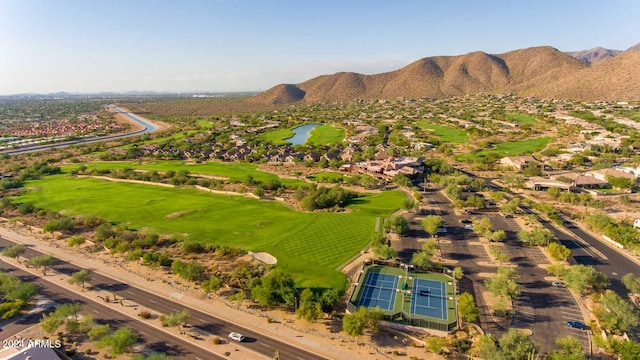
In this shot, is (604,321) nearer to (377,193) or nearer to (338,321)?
(338,321)

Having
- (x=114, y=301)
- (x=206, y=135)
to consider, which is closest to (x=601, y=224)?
(x=114, y=301)

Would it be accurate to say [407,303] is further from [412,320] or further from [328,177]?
[328,177]

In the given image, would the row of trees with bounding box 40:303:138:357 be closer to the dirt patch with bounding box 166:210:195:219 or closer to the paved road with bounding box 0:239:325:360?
the paved road with bounding box 0:239:325:360

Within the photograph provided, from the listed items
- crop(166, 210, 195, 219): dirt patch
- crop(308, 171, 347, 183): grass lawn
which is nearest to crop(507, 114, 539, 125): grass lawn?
crop(308, 171, 347, 183): grass lawn

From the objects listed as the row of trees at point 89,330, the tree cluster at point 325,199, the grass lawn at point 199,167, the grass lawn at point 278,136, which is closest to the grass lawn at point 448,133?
the grass lawn at point 278,136

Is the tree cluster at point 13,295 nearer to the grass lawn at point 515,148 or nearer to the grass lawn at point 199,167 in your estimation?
the grass lawn at point 199,167

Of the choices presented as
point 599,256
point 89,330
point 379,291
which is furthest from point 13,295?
point 599,256

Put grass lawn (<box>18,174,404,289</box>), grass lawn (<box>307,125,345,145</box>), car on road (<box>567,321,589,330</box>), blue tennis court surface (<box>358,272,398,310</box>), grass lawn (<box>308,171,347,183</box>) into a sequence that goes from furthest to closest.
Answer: grass lawn (<box>307,125,345,145</box>), grass lawn (<box>308,171,347,183</box>), grass lawn (<box>18,174,404,289</box>), blue tennis court surface (<box>358,272,398,310</box>), car on road (<box>567,321,589,330</box>)
